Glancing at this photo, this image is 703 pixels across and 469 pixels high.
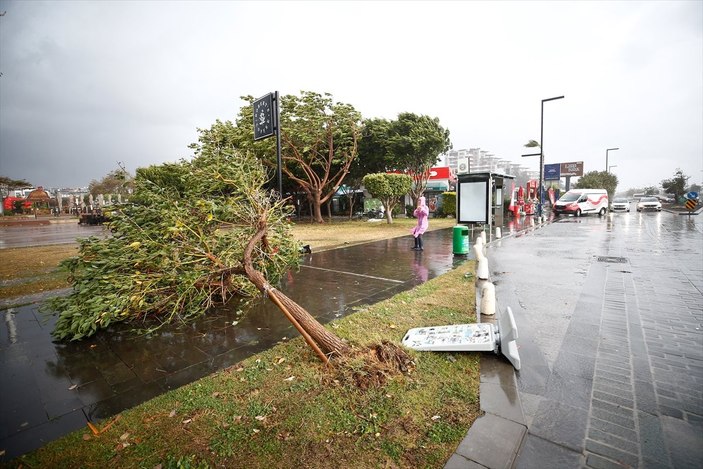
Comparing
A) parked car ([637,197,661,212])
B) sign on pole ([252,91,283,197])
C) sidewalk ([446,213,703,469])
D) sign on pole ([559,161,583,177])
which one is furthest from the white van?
sign on pole ([559,161,583,177])

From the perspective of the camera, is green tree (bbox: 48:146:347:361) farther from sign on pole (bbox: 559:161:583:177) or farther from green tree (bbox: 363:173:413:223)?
sign on pole (bbox: 559:161:583:177)

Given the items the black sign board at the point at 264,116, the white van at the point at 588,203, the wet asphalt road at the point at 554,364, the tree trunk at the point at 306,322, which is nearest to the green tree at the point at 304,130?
the black sign board at the point at 264,116

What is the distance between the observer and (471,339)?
3689 millimetres

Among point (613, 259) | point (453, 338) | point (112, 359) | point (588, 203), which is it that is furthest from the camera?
point (588, 203)

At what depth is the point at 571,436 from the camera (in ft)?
8.02

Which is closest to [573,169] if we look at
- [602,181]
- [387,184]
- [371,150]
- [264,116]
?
[602,181]

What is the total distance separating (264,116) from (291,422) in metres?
A: 7.70

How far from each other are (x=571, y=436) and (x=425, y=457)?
1.15m

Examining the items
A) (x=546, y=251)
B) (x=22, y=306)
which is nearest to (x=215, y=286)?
(x=22, y=306)

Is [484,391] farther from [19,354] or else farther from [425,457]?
[19,354]

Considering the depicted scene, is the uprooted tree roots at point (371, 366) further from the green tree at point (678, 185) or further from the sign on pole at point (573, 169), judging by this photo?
the sign on pole at point (573, 169)

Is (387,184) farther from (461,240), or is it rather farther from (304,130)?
(461,240)

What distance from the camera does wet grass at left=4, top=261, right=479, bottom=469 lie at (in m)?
2.29

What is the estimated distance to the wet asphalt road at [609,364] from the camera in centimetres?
234
